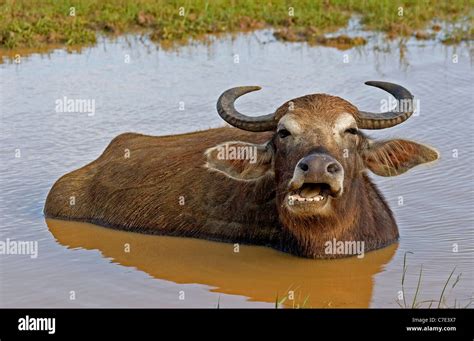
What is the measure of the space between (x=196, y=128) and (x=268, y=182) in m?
3.67

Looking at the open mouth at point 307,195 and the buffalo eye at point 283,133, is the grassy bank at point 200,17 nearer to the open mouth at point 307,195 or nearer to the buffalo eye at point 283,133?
the buffalo eye at point 283,133

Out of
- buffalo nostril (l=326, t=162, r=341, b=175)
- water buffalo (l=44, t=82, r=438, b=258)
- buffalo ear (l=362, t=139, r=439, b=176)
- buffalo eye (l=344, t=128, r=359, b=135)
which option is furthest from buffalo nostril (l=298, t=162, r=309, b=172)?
buffalo ear (l=362, t=139, r=439, b=176)

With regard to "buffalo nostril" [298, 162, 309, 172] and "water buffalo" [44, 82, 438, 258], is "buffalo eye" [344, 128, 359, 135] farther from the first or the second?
"buffalo nostril" [298, 162, 309, 172]

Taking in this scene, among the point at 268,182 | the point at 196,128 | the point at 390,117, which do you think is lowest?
the point at 196,128

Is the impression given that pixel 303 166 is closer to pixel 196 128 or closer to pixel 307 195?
pixel 307 195

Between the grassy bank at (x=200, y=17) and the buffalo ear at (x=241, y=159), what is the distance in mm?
8612

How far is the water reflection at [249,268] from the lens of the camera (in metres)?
6.84

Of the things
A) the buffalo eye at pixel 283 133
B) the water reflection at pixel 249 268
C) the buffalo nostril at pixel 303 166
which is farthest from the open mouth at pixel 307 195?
the water reflection at pixel 249 268

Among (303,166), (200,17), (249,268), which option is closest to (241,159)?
(249,268)

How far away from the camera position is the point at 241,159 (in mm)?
7543

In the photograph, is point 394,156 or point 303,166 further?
point 394,156
